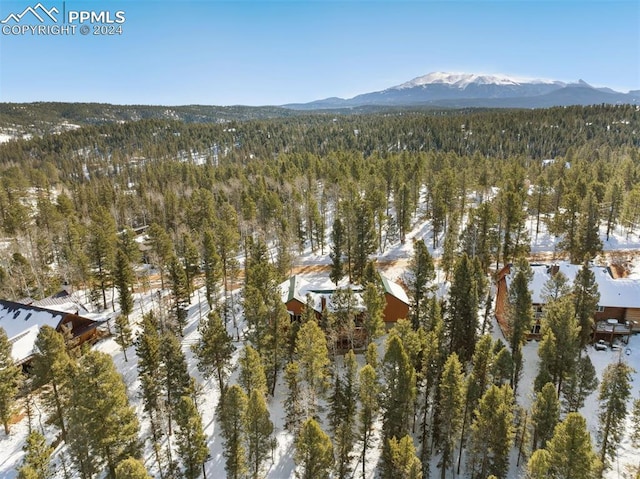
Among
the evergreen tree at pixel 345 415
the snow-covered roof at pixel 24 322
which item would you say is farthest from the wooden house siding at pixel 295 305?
the snow-covered roof at pixel 24 322

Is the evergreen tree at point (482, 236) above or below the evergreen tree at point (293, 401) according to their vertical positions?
above

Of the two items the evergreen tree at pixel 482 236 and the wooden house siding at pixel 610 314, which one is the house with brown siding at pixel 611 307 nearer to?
the wooden house siding at pixel 610 314

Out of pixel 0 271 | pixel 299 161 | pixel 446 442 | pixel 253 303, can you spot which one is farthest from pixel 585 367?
pixel 299 161

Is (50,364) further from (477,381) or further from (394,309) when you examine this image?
(477,381)

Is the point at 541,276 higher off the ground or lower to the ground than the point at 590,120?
lower

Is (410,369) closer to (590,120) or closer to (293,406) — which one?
(293,406)
